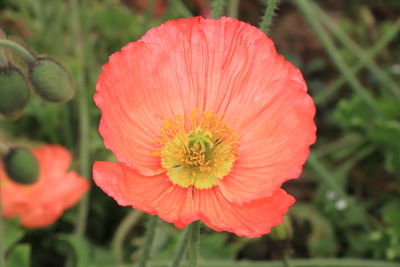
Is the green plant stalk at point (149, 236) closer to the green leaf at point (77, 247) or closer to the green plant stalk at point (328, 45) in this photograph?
the green leaf at point (77, 247)

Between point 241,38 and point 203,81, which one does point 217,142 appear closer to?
point 203,81

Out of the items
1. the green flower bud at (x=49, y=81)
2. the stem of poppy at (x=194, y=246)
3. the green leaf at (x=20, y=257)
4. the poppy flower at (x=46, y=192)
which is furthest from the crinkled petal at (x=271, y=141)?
the poppy flower at (x=46, y=192)

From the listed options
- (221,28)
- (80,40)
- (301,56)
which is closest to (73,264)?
(80,40)

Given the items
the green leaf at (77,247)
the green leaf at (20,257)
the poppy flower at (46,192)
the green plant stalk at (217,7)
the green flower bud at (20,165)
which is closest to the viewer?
the green plant stalk at (217,7)

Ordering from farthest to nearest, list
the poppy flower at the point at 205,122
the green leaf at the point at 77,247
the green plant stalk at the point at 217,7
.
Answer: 1. the green leaf at the point at 77,247
2. the green plant stalk at the point at 217,7
3. the poppy flower at the point at 205,122

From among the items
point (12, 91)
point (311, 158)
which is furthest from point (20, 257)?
point (311, 158)

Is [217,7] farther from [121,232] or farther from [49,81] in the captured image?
[121,232]
